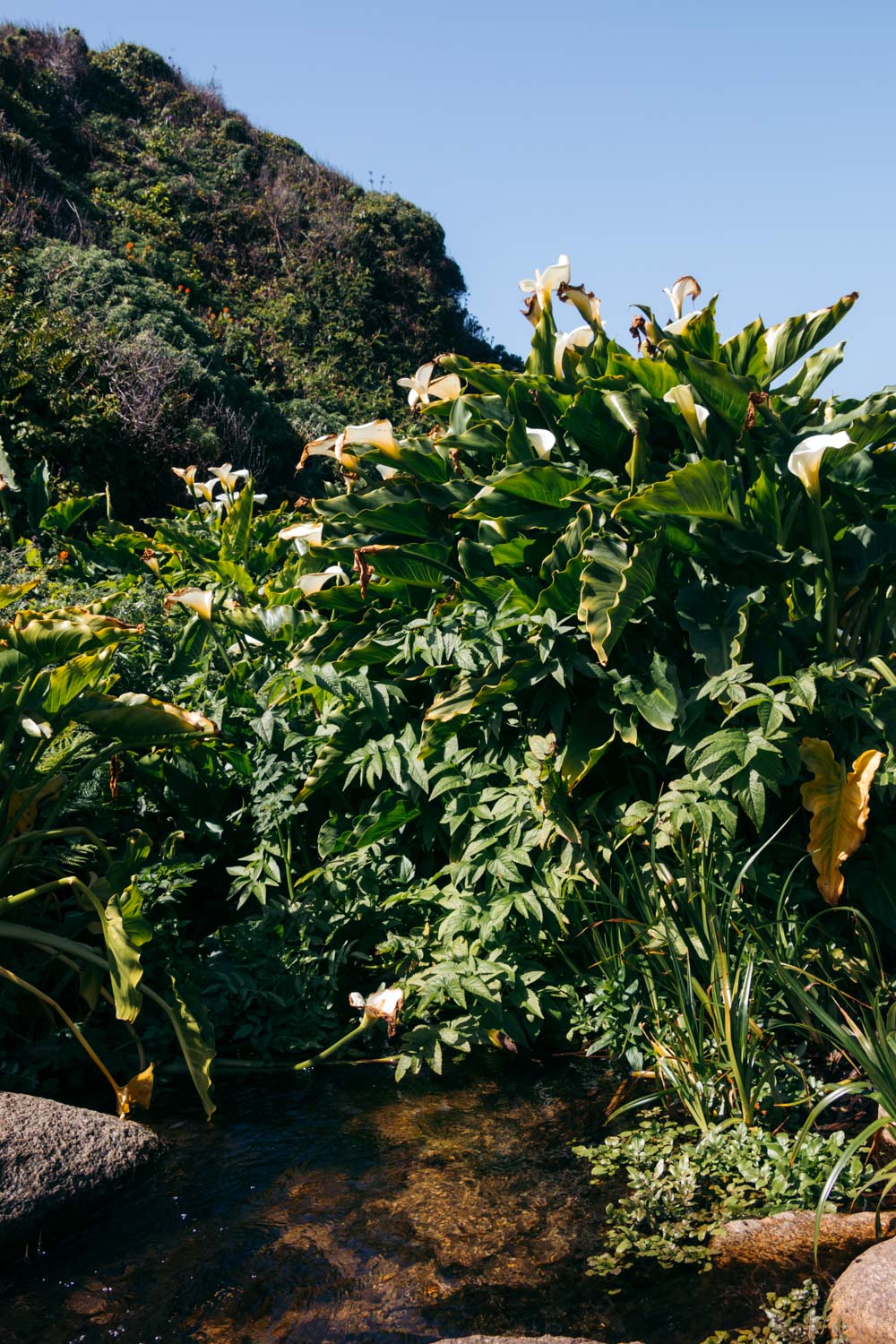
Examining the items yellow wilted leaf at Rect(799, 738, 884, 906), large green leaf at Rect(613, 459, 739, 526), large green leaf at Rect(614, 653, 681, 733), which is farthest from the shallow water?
large green leaf at Rect(613, 459, 739, 526)

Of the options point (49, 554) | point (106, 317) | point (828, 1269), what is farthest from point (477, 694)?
point (106, 317)

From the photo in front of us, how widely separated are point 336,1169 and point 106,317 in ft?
35.5

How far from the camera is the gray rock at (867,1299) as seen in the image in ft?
5.86

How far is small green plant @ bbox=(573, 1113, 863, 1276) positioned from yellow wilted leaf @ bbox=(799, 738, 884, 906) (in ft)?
2.31

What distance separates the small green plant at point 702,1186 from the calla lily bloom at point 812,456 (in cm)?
156

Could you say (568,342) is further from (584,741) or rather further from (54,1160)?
(54,1160)

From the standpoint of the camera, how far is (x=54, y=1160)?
2416mm

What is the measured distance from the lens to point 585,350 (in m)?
3.68

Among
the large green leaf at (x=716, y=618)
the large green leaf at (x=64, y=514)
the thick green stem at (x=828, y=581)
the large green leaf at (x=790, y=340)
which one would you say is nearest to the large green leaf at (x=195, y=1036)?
the large green leaf at (x=716, y=618)

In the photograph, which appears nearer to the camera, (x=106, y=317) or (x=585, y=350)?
(x=585, y=350)

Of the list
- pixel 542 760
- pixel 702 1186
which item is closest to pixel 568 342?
pixel 542 760

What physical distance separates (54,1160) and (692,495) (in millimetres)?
2242

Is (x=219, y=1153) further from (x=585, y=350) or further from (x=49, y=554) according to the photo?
(x=49, y=554)

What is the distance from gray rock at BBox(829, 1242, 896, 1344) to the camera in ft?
5.86
